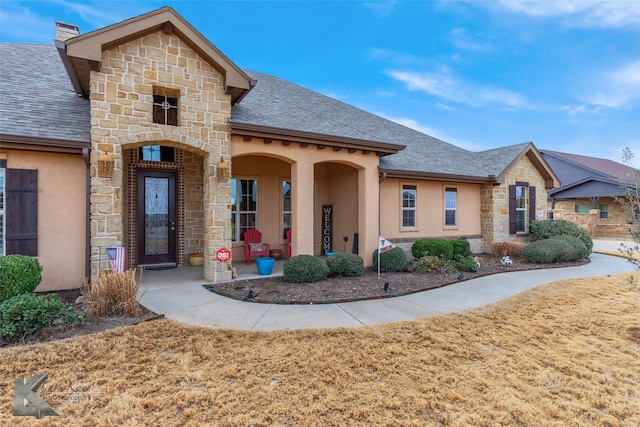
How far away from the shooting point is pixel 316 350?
3752 mm

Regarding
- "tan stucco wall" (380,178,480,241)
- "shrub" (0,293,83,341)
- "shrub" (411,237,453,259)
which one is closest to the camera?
"shrub" (0,293,83,341)

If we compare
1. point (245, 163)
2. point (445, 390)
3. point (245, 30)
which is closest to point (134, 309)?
point (445, 390)

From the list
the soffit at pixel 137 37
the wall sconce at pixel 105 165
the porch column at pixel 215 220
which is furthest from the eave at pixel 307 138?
the wall sconce at pixel 105 165

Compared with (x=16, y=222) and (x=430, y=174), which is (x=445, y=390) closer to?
(x=16, y=222)

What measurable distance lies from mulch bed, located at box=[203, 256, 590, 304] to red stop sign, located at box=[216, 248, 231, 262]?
1.78 feet

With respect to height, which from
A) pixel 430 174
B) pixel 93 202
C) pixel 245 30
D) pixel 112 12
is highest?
pixel 245 30

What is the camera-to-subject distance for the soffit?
5691 mm

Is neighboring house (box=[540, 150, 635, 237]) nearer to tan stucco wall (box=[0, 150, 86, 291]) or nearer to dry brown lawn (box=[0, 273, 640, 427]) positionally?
dry brown lawn (box=[0, 273, 640, 427])

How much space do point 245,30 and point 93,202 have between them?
1088cm

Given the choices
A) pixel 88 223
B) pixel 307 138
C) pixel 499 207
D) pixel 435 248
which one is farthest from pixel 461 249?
pixel 88 223

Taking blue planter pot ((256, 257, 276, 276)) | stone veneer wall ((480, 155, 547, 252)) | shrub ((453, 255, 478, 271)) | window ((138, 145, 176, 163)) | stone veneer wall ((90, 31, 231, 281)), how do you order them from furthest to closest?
1. stone veneer wall ((480, 155, 547, 252))
2. shrub ((453, 255, 478, 271))
3. window ((138, 145, 176, 163))
4. blue planter pot ((256, 257, 276, 276))
5. stone veneer wall ((90, 31, 231, 281))

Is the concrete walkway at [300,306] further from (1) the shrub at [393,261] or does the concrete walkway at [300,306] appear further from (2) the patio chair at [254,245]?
(2) the patio chair at [254,245]

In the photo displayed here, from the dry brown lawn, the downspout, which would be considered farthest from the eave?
the dry brown lawn

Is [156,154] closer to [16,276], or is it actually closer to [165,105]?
[165,105]
